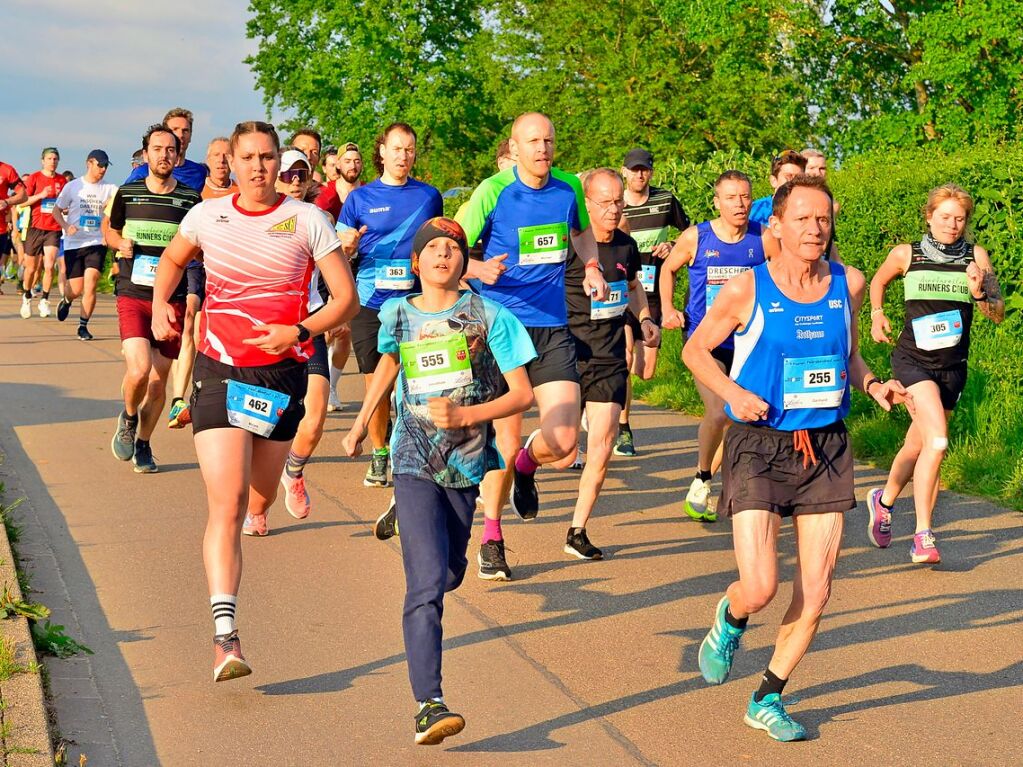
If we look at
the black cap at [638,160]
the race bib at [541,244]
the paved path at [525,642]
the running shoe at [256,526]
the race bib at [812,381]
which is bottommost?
the paved path at [525,642]

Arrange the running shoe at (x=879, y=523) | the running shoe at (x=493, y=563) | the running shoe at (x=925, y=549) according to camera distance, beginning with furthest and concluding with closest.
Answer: the running shoe at (x=879, y=523), the running shoe at (x=925, y=549), the running shoe at (x=493, y=563)

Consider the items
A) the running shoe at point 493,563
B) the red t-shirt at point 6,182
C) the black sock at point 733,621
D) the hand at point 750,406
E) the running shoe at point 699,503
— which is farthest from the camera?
the red t-shirt at point 6,182

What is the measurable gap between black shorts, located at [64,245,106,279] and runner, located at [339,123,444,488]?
30.1 feet

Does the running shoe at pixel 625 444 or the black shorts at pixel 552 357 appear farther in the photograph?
the running shoe at pixel 625 444

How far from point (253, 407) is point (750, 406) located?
6.57 feet

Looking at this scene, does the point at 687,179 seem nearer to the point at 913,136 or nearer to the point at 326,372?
the point at 326,372

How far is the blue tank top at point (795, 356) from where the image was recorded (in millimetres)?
5664

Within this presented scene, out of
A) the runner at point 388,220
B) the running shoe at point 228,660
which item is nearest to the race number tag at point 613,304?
the runner at point 388,220

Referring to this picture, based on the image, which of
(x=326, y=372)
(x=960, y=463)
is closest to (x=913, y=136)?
(x=960, y=463)

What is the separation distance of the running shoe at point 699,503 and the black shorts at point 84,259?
10930 mm

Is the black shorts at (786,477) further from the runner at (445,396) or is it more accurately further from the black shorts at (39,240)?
the black shorts at (39,240)

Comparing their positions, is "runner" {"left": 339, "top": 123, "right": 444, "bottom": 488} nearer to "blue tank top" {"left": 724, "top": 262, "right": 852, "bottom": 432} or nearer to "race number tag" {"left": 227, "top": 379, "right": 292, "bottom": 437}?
"race number tag" {"left": 227, "top": 379, "right": 292, "bottom": 437}

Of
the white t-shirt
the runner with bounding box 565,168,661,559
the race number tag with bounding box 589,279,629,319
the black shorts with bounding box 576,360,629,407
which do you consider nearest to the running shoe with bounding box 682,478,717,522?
the runner with bounding box 565,168,661,559

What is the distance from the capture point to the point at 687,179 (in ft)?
59.0
